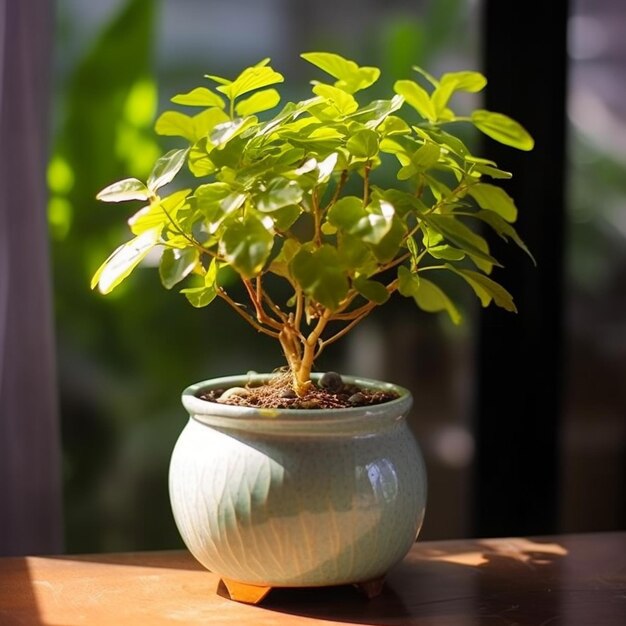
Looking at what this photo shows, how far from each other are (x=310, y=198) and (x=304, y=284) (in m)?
0.13

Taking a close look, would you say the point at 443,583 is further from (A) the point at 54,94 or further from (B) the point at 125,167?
(A) the point at 54,94

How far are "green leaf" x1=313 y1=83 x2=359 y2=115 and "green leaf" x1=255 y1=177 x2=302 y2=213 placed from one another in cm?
17

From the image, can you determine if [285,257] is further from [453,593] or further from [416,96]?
[453,593]

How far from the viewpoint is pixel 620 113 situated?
2.09m

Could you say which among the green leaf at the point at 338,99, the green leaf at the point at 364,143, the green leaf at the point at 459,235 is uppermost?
the green leaf at the point at 338,99

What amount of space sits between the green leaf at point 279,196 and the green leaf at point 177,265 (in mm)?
115

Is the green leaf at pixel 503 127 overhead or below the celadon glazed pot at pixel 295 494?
overhead

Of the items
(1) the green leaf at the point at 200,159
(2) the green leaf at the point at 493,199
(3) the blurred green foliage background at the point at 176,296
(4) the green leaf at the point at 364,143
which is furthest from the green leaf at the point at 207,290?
(3) the blurred green foliage background at the point at 176,296

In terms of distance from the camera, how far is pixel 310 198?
115 centimetres

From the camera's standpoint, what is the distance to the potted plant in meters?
1.10

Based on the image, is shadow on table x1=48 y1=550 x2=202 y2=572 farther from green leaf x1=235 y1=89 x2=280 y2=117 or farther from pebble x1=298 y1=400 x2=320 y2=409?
green leaf x1=235 y1=89 x2=280 y2=117

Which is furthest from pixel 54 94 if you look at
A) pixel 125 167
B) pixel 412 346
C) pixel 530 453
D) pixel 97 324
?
pixel 530 453

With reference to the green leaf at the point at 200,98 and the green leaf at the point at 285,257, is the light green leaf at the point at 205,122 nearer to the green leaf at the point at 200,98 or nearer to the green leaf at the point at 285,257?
the green leaf at the point at 200,98

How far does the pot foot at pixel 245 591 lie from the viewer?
1198mm
